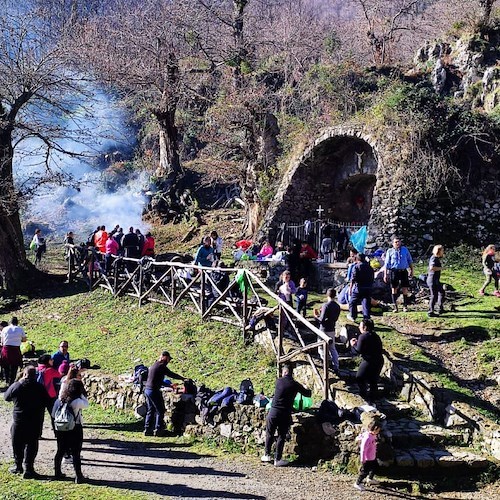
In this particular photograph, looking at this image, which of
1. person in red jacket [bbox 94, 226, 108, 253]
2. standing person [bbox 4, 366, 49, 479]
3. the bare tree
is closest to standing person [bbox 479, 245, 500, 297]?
standing person [bbox 4, 366, 49, 479]

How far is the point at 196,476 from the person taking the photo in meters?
7.93

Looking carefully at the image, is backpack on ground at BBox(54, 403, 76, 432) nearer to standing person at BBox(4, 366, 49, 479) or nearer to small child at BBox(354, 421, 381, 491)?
standing person at BBox(4, 366, 49, 479)

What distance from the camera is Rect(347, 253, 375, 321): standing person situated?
39.5 ft

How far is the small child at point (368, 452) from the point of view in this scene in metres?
7.53

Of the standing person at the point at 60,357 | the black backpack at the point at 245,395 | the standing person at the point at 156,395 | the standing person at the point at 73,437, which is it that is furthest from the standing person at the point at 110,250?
the standing person at the point at 73,437

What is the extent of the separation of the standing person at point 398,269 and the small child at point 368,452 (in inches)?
251

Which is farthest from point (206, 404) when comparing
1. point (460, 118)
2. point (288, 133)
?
point (288, 133)

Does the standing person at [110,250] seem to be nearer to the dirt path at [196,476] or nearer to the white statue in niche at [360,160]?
the dirt path at [196,476]

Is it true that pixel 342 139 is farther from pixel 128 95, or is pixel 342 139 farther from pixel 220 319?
pixel 128 95

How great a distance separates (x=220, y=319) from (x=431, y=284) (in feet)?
15.2

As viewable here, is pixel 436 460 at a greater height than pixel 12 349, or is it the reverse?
pixel 12 349

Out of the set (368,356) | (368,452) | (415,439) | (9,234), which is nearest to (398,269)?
(368,356)

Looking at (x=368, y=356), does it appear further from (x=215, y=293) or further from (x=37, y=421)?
(x=215, y=293)

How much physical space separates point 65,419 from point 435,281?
27.7 ft
